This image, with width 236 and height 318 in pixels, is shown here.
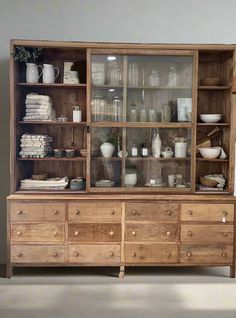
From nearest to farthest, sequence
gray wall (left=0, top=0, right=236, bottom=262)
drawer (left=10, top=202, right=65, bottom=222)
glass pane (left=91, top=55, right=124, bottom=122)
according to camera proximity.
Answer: drawer (left=10, top=202, right=65, bottom=222)
glass pane (left=91, top=55, right=124, bottom=122)
gray wall (left=0, top=0, right=236, bottom=262)

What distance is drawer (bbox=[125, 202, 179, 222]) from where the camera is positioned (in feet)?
12.3

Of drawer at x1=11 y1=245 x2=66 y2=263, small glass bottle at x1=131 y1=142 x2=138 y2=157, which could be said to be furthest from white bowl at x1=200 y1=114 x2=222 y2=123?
drawer at x1=11 y1=245 x2=66 y2=263

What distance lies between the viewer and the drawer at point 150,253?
375cm

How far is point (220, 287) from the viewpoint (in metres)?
3.61

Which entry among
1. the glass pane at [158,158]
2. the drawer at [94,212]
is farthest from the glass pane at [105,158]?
the drawer at [94,212]

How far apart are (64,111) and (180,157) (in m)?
1.24

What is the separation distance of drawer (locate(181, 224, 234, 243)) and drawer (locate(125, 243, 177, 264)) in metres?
0.16

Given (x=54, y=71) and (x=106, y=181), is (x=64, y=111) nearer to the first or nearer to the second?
(x=54, y=71)

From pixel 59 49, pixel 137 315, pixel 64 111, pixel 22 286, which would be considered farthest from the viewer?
pixel 64 111

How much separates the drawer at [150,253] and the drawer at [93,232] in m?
0.16

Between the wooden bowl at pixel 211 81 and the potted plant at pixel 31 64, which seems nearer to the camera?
the potted plant at pixel 31 64

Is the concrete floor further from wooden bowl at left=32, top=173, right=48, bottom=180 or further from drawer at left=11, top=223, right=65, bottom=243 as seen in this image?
wooden bowl at left=32, top=173, right=48, bottom=180
